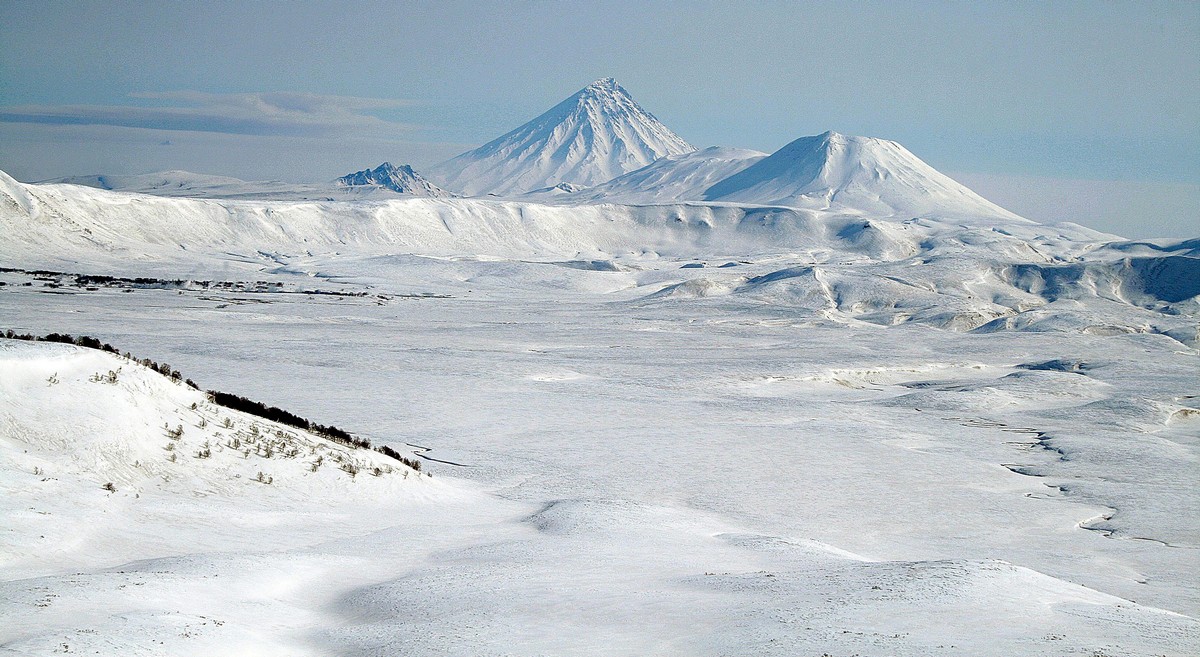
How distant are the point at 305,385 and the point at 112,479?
62.7 ft

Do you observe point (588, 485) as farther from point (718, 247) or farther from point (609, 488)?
point (718, 247)

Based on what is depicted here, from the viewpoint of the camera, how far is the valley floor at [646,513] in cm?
961

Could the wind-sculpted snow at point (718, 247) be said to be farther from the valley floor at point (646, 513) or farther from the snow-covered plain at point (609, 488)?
the valley floor at point (646, 513)

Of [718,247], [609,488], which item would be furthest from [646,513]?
[718,247]

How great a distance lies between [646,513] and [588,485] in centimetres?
388

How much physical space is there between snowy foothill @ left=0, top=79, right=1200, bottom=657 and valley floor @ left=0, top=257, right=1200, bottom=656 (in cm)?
8

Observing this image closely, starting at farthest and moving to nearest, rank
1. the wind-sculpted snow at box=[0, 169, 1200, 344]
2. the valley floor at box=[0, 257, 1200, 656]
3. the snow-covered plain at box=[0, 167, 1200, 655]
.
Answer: the wind-sculpted snow at box=[0, 169, 1200, 344] → the snow-covered plain at box=[0, 167, 1200, 655] → the valley floor at box=[0, 257, 1200, 656]

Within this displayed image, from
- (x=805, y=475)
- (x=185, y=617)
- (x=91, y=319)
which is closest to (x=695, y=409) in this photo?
(x=805, y=475)

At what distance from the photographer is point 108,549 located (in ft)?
40.2

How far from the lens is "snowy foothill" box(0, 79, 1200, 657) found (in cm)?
983

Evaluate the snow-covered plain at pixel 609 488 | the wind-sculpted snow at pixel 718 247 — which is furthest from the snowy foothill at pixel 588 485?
the wind-sculpted snow at pixel 718 247

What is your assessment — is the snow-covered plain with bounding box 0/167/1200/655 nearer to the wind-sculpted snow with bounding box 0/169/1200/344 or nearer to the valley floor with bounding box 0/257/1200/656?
the valley floor with bounding box 0/257/1200/656

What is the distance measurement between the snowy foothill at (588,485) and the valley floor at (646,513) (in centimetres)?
8

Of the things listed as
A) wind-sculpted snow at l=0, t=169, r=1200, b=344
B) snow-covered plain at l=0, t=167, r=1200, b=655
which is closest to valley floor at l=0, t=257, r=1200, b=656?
snow-covered plain at l=0, t=167, r=1200, b=655
